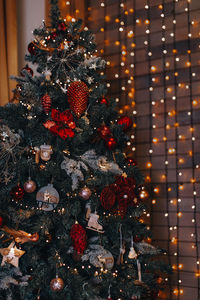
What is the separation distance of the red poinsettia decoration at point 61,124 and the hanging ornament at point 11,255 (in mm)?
602

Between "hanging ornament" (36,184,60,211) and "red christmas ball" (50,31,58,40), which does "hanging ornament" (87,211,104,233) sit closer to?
"hanging ornament" (36,184,60,211)

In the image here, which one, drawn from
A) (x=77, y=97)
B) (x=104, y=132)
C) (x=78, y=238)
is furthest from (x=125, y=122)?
(x=78, y=238)

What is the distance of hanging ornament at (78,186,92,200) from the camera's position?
2078mm

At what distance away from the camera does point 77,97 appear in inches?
84.4

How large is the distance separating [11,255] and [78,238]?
336 millimetres

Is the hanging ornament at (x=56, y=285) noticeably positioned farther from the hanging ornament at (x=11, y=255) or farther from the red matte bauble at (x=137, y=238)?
the red matte bauble at (x=137, y=238)

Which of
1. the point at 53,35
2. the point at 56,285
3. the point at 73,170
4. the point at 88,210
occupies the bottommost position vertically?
the point at 56,285

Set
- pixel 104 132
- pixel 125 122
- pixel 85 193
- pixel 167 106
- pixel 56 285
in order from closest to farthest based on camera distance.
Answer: pixel 56 285 → pixel 85 193 → pixel 104 132 → pixel 125 122 → pixel 167 106

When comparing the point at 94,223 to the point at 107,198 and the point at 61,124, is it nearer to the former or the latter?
the point at 107,198

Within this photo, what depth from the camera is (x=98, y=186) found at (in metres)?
2.19

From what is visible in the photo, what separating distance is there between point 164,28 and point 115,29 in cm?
39

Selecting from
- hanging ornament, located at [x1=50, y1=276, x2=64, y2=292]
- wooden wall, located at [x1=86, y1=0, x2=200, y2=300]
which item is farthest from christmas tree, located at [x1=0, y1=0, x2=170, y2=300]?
wooden wall, located at [x1=86, y1=0, x2=200, y2=300]

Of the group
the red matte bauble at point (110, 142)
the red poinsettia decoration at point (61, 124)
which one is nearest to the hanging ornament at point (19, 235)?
the red poinsettia decoration at point (61, 124)

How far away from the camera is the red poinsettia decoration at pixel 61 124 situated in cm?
208
